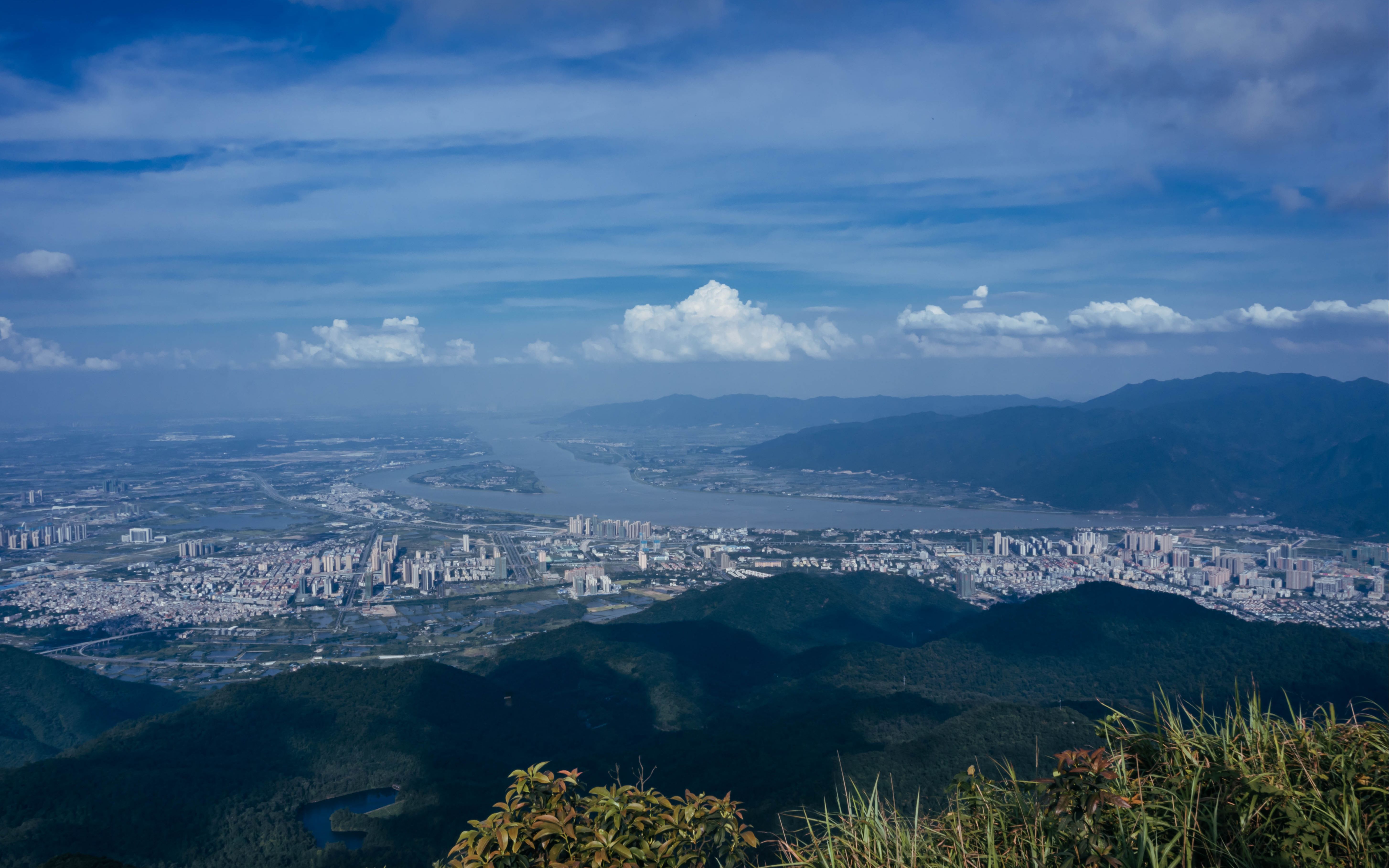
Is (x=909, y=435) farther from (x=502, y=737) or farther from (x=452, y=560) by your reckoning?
(x=502, y=737)

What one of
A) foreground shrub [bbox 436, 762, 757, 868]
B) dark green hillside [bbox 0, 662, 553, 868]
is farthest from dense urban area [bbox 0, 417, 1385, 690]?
foreground shrub [bbox 436, 762, 757, 868]

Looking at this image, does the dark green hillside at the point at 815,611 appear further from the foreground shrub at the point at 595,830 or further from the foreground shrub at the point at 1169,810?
the foreground shrub at the point at 595,830

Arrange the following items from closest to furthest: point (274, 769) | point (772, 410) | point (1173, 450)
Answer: point (274, 769) → point (1173, 450) → point (772, 410)

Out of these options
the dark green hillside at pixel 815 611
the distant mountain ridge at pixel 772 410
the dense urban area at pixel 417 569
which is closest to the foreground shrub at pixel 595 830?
the dark green hillside at pixel 815 611

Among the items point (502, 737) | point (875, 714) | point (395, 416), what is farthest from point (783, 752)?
point (395, 416)

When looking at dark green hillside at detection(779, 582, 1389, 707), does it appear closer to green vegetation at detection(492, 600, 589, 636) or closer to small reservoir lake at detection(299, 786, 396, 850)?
green vegetation at detection(492, 600, 589, 636)

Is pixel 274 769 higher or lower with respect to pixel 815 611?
higher

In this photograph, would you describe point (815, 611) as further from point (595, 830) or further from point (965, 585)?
point (595, 830)

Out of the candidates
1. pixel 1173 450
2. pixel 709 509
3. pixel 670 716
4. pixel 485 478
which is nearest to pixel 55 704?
pixel 670 716
